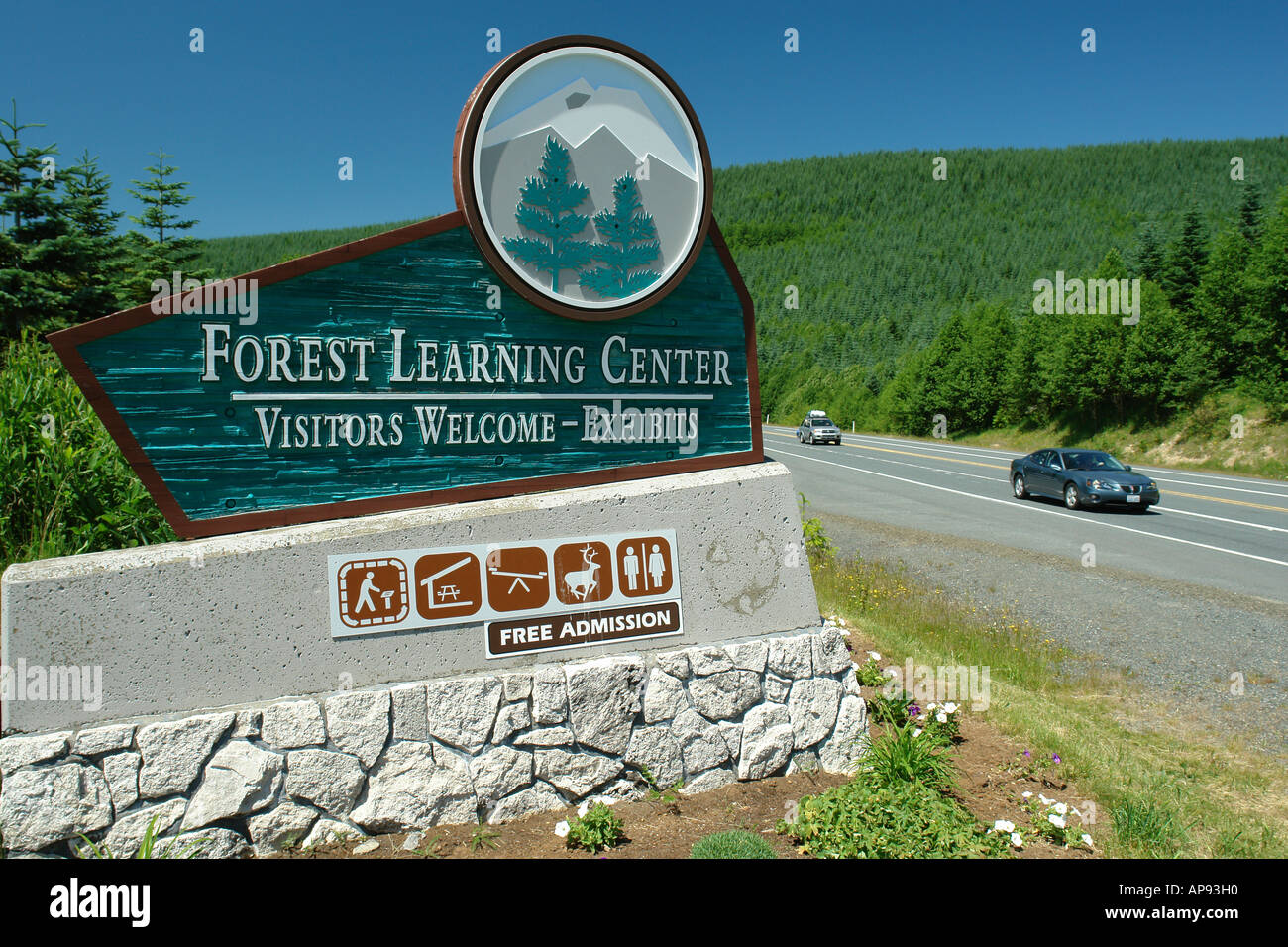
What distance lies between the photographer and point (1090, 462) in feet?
59.0

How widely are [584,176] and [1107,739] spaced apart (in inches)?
207

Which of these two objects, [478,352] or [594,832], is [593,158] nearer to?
[478,352]

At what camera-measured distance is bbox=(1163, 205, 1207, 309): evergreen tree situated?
35.7 metres

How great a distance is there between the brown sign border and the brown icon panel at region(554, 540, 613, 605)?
0.44m

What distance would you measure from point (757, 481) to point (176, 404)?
3296mm

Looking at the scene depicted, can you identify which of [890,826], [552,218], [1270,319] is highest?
[1270,319]

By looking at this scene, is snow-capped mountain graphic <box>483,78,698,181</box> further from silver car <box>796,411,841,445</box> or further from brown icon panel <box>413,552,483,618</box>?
silver car <box>796,411,841,445</box>

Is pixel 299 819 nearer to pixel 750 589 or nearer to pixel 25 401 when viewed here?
pixel 750 589

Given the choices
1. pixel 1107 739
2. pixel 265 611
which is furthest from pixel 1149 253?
pixel 265 611

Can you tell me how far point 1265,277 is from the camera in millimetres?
26906

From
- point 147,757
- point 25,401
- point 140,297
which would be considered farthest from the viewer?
point 140,297

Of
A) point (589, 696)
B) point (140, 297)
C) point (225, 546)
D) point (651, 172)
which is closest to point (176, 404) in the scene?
point (225, 546)

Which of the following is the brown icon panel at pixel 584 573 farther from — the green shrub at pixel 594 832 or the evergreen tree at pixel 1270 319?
the evergreen tree at pixel 1270 319

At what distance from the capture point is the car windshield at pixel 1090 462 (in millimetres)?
17688
